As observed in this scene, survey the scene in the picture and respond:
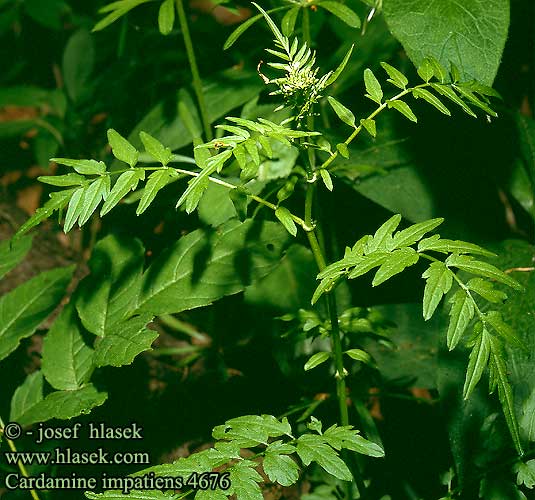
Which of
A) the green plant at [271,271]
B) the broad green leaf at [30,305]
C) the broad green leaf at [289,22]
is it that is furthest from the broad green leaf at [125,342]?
the broad green leaf at [289,22]

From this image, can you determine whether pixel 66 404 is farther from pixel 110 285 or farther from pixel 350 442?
pixel 350 442

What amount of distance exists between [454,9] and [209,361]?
106 centimetres

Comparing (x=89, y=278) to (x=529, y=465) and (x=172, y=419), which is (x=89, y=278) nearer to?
(x=172, y=419)

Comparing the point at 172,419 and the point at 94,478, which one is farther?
the point at 172,419

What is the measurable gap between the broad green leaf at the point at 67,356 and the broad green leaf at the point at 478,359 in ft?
2.35

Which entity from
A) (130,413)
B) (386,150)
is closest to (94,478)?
(130,413)

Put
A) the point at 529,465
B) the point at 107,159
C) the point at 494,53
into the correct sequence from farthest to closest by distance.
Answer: the point at 107,159, the point at 494,53, the point at 529,465

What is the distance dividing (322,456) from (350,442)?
62mm

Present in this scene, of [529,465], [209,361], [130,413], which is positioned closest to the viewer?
[529,465]

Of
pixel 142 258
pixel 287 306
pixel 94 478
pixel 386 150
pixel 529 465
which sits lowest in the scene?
pixel 94 478

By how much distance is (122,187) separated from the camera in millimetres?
984

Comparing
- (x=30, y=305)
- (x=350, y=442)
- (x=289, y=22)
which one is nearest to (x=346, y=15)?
(x=289, y=22)

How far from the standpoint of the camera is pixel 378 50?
1733 millimetres

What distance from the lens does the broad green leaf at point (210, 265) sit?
1.33 meters
